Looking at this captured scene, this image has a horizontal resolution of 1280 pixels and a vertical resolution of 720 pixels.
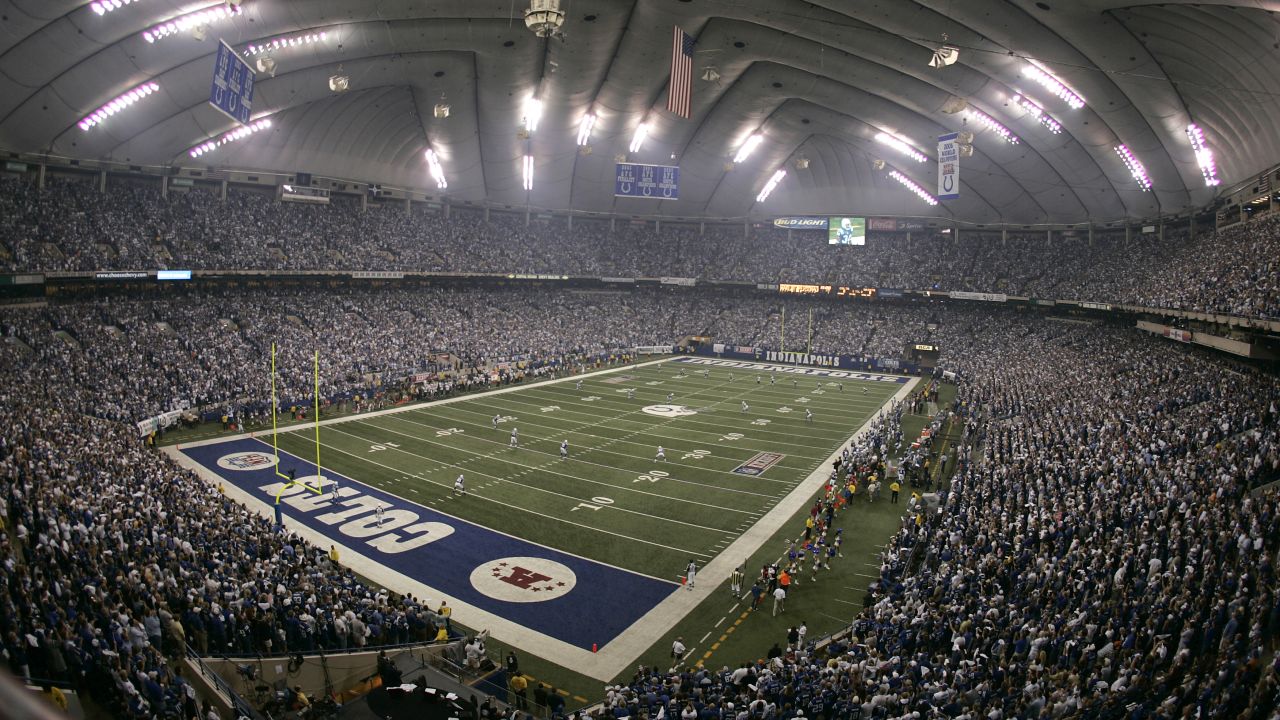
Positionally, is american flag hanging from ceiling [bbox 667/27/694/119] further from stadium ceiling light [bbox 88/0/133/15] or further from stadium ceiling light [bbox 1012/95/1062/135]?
stadium ceiling light [bbox 88/0/133/15]

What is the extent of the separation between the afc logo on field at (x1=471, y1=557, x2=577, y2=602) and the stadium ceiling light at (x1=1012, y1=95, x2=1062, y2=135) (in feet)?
117

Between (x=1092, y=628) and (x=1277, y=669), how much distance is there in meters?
3.26

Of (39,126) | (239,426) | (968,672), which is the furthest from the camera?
(39,126)

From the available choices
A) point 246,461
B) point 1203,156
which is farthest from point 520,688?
point 1203,156

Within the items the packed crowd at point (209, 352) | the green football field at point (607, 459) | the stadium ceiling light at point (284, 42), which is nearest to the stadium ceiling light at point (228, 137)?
the packed crowd at point (209, 352)

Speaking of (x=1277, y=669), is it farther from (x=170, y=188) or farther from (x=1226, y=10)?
(x=170, y=188)

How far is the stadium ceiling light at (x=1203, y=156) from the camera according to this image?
3791cm

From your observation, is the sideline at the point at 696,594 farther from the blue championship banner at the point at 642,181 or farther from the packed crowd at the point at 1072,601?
the blue championship banner at the point at 642,181

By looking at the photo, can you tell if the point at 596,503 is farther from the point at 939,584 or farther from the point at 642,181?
the point at 642,181

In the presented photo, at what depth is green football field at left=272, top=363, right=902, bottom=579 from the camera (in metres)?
23.6

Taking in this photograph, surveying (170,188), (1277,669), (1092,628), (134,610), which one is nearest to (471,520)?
(134,610)

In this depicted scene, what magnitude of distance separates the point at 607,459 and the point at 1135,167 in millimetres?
36904

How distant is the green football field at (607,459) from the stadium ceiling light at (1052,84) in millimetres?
18613

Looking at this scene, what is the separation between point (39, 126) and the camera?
3678 centimetres
